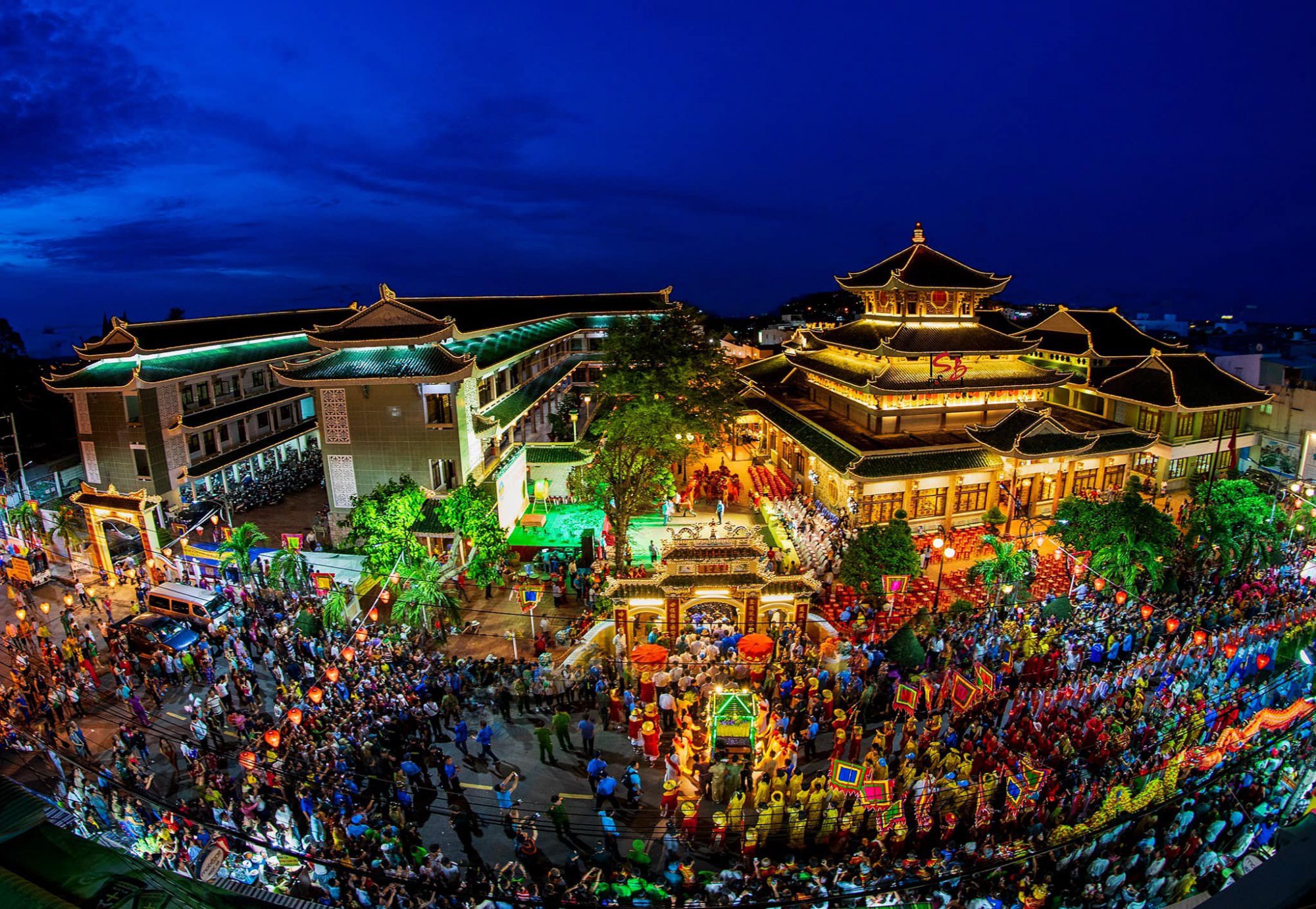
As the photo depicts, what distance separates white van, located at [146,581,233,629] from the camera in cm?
1984

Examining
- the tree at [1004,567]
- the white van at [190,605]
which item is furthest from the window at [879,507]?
the white van at [190,605]

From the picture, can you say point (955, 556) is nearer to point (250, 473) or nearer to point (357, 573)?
point (357, 573)

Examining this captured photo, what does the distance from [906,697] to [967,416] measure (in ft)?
59.1

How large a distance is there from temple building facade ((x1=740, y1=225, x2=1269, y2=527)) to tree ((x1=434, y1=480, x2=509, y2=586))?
12.6m

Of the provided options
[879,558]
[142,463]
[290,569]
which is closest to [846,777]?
[879,558]

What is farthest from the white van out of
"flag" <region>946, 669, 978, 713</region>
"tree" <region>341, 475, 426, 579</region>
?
"flag" <region>946, 669, 978, 713</region>

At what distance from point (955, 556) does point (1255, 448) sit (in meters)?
18.8

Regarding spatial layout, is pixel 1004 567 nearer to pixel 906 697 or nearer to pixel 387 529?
pixel 906 697

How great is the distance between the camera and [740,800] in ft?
39.3

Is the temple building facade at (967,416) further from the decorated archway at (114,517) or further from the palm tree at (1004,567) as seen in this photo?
the decorated archway at (114,517)

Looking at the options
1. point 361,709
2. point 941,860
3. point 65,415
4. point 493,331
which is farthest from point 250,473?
point 941,860

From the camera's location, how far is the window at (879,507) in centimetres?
2597

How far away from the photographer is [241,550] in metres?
21.1

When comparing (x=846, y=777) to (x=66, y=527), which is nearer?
(x=846, y=777)
